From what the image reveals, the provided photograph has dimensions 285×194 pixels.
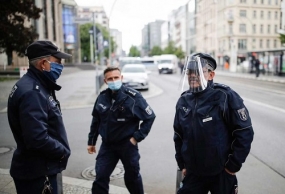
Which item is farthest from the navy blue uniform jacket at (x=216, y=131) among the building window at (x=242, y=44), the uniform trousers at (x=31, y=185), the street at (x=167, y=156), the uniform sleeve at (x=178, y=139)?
the building window at (x=242, y=44)

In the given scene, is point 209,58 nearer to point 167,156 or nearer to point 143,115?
point 143,115

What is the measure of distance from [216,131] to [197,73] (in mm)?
542

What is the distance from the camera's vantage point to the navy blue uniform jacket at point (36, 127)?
7.95ft

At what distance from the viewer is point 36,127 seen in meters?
2.42

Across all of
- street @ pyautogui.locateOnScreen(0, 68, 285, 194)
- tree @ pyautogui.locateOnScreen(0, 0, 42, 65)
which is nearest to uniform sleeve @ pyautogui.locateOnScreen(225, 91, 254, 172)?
street @ pyautogui.locateOnScreen(0, 68, 285, 194)

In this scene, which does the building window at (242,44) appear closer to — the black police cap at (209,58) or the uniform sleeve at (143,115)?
the uniform sleeve at (143,115)

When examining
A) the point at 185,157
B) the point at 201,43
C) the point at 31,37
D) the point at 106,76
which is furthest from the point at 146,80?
the point at 201,43

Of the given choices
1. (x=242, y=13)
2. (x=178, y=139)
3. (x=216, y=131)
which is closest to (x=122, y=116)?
(x=178, y=139)

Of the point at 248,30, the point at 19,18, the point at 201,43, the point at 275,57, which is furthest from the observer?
the point at 201,43

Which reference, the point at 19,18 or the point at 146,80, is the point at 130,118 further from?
the point at 19,18

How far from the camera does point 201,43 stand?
85.3m

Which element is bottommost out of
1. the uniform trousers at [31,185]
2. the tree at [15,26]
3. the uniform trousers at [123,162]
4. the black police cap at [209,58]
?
the uniform trousers at [123,162]

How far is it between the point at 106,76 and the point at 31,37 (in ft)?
80.5

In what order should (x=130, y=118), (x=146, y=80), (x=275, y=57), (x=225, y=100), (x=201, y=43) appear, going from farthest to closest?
(x=201, y=43) → (x=275, y=57) → (x=146, y=80) → (x=130, y=118) → (x=225, y=100)
